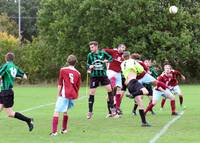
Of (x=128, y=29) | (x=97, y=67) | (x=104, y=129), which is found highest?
(x=128, y=29)

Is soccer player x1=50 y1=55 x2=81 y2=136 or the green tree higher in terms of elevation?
the green tree

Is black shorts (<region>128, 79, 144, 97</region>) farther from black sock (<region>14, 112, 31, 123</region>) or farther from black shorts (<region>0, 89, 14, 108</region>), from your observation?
black shorts (<region>0, 89, 14, 108</region>)

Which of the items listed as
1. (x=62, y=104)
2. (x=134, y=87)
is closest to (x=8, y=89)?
(x=62, y=104)

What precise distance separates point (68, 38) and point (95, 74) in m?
31.8

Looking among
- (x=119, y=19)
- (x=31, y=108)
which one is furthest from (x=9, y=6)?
(x=31, y=108)

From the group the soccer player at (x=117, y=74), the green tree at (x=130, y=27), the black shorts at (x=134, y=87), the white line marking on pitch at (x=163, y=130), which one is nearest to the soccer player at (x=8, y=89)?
the black shorts at (x=134, y=87)

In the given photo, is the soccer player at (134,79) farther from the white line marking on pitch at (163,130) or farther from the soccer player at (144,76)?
the white line marking on pitch at (163,130)

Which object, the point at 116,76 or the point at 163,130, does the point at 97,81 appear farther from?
the point at 163,130

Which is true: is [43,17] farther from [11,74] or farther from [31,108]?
[11,74]

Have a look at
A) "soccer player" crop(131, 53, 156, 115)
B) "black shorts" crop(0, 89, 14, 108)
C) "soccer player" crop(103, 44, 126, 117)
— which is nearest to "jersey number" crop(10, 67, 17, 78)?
"black shorts" crop(0, 89, 14, 108)

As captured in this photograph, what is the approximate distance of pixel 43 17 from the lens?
50375 mm

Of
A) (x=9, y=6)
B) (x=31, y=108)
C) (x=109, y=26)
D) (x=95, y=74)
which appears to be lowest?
(x=31, y=108)

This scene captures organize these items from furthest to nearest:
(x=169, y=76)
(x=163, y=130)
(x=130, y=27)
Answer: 1. (x=130, y=27)
2. (x=169, y=76)
3. (x=163, y=130)

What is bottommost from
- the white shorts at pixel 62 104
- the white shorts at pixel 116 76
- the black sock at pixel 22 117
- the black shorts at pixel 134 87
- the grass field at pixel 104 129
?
the grass field at pixel 104 129
